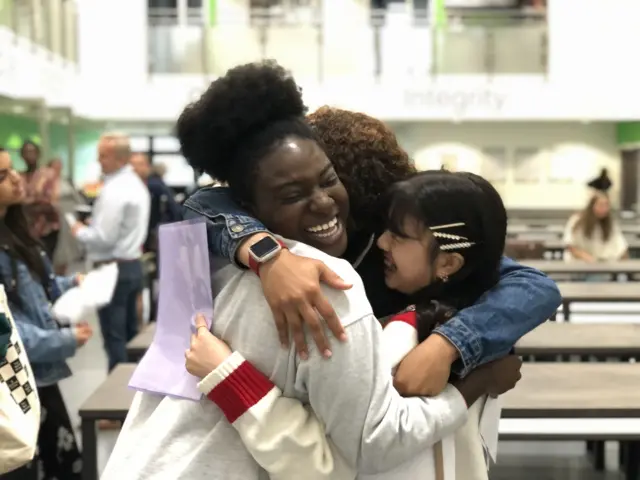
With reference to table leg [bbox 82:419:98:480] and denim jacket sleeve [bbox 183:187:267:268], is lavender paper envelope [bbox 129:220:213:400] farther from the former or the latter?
table leg [bbox 82:419:98:480]

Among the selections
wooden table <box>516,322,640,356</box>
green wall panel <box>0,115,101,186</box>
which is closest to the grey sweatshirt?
wooden table <box>516,322,640,356</box>

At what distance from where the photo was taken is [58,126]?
10953 millimetres

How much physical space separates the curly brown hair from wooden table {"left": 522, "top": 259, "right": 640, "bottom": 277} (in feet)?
12.5

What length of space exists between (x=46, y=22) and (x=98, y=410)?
902 centimetres

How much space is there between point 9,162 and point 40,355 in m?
0.63

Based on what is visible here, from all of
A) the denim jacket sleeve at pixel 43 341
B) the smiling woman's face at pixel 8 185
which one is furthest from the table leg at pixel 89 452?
the smiling woman's face at pixel 8 185

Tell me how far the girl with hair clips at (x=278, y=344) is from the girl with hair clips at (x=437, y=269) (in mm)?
48

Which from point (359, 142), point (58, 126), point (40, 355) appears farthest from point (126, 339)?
point (58, 126)

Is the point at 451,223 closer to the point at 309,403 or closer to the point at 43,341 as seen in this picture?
the point at 309,403

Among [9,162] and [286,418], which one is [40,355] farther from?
[286,418]

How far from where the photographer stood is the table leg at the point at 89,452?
207 centimetres

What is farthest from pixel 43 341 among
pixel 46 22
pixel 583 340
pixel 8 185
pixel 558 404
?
pixel 46 22

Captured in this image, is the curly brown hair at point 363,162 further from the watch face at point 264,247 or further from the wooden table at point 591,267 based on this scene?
the wooden table at point 591,267

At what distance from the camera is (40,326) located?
238cm
